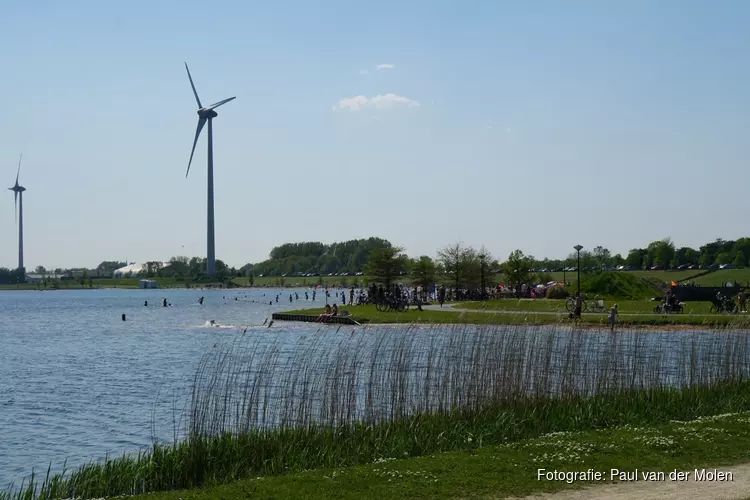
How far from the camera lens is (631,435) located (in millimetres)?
16516

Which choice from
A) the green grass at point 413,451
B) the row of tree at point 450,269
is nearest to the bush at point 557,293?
the row of tree at point 450,269

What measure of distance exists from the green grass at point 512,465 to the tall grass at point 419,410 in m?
1.30

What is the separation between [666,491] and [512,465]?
8.58 feet

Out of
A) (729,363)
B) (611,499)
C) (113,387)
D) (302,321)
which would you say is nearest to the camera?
(611,499)

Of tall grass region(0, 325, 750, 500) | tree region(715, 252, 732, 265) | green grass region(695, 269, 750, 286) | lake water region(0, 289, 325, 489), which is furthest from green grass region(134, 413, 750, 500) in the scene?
tree region(715, 252, 732, 265)

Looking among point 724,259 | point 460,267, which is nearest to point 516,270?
point 460,267

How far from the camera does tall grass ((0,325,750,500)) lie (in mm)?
15703

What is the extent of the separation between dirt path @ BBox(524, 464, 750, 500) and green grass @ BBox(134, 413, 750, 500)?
0.27m

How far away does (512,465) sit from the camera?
14312mm

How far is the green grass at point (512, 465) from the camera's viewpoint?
12.9m

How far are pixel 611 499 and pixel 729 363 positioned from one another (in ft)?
42.7

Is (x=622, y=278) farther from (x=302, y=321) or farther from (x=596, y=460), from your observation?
(x=596, y=460)

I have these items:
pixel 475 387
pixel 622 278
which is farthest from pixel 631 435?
pixel 622 278

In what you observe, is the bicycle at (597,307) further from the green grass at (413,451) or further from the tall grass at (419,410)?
the green grass at (413,451)
